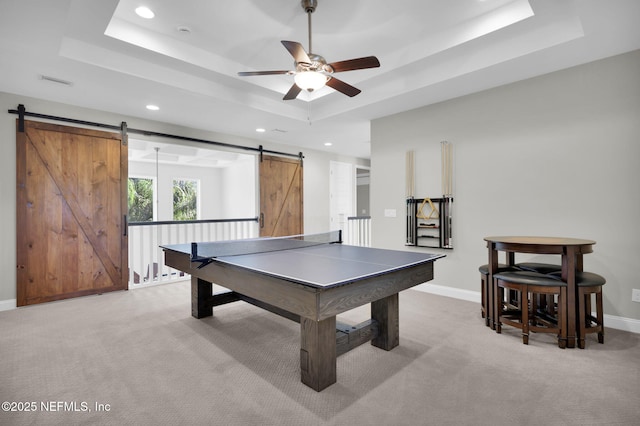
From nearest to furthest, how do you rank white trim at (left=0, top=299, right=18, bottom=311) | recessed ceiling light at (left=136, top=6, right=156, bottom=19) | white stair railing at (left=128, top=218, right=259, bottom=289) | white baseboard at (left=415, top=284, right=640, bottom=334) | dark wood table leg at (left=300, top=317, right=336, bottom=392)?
1. dark wood table leg at (left=300, top=317, right=336, bottom=392)
2. recessed ceiling light at (left=136, top=6, right=156, bottom=19)
3. white baseboard at (left=415, top=284, right=640, bottom=334)
4. white trim at (left=0, top=299, right=18, bottom=311)
5. white stair railing at (left=128, top=218, right=259, bottom=289)

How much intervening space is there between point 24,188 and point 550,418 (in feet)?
17.2

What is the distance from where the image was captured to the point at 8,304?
3.62m

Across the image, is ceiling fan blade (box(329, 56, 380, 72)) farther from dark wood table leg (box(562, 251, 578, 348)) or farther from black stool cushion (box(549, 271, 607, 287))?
black stool cushion (box(549, 271, 607, 287))

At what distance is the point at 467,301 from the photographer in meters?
3.83

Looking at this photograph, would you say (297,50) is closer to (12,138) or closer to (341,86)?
(341,86)

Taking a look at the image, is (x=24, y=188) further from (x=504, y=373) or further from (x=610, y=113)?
(x=610, y=113)

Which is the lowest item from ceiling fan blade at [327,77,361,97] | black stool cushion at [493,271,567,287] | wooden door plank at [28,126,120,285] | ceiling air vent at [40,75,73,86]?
black stool cushion at [493,271,567,287]

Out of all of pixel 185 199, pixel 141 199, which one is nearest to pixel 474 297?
pixel 185 199

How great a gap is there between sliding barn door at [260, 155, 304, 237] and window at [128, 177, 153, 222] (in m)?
5.11

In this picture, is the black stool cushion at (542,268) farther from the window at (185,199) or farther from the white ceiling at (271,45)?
the window at (185,199)

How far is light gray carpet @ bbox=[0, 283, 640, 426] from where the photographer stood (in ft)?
5.64

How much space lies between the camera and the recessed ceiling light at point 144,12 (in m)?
2.69

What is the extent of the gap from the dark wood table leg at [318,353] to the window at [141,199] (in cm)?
886

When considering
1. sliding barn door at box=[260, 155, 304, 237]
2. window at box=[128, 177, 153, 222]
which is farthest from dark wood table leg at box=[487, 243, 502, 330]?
window at box=[128, 177, 153, 222]
